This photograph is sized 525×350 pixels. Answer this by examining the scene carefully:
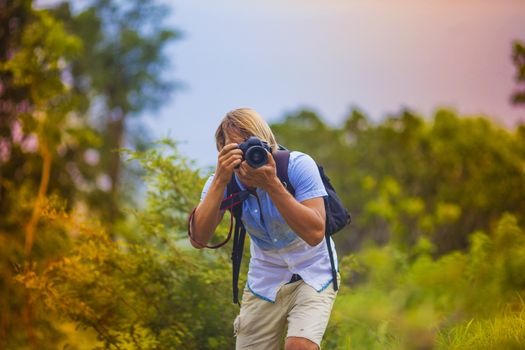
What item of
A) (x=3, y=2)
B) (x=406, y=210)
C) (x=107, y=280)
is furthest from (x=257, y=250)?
(x=406, y=210)

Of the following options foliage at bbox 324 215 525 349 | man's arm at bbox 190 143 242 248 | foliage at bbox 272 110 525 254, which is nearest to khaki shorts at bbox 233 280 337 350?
man's arm at bbox 190 143 242 248

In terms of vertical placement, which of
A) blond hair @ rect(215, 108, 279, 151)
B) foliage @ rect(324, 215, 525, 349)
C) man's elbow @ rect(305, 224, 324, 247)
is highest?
blond hair @ rect(215, 108, 279, 151)

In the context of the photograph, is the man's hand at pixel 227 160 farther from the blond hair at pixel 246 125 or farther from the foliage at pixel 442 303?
the foliage at pixel 442 303

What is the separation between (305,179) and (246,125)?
41cm

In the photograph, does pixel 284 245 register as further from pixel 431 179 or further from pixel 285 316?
pixel 431 179

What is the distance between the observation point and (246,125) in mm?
4004

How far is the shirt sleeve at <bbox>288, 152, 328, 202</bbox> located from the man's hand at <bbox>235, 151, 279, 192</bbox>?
0.79 ft

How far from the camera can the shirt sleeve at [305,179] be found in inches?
154

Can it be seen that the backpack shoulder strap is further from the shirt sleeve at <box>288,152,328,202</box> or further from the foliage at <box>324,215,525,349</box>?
the foliage at <box>324,215,525,349</box>

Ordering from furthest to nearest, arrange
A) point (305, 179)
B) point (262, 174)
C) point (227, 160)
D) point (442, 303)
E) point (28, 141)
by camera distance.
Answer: point (28, 141) < point (442, 303) < point (305, 179) < point (227, 160) < point (262, 174)

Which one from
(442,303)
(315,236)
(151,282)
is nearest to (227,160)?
(315,236)

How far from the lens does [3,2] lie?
15.1 m

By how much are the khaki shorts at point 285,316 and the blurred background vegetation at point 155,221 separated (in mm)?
859

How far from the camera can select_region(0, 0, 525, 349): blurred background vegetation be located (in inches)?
241
